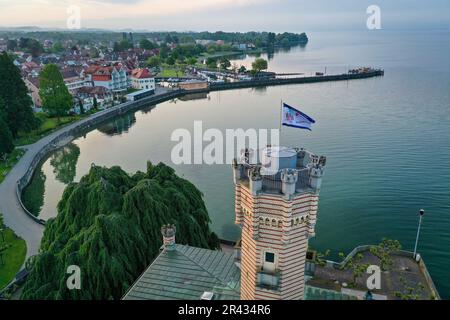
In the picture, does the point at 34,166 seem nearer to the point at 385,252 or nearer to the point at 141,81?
the point at 385,252

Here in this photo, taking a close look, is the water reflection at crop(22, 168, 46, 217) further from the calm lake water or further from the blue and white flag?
the blue and white flag

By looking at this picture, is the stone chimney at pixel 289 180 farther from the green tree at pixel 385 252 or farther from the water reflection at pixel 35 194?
the water reflection at pixel 35 194

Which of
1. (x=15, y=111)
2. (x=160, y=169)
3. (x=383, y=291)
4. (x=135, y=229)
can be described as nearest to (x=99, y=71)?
(x=15, y=111)

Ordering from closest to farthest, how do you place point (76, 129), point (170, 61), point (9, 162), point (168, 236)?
point (168, 236), point (9, 162), point (76, 129), point (170, 61)

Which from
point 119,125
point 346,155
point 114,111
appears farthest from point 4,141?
point 346,155

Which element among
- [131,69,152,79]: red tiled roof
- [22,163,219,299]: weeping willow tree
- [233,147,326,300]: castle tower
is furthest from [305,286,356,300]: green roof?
[131,69,152,79]: red tiled roof
